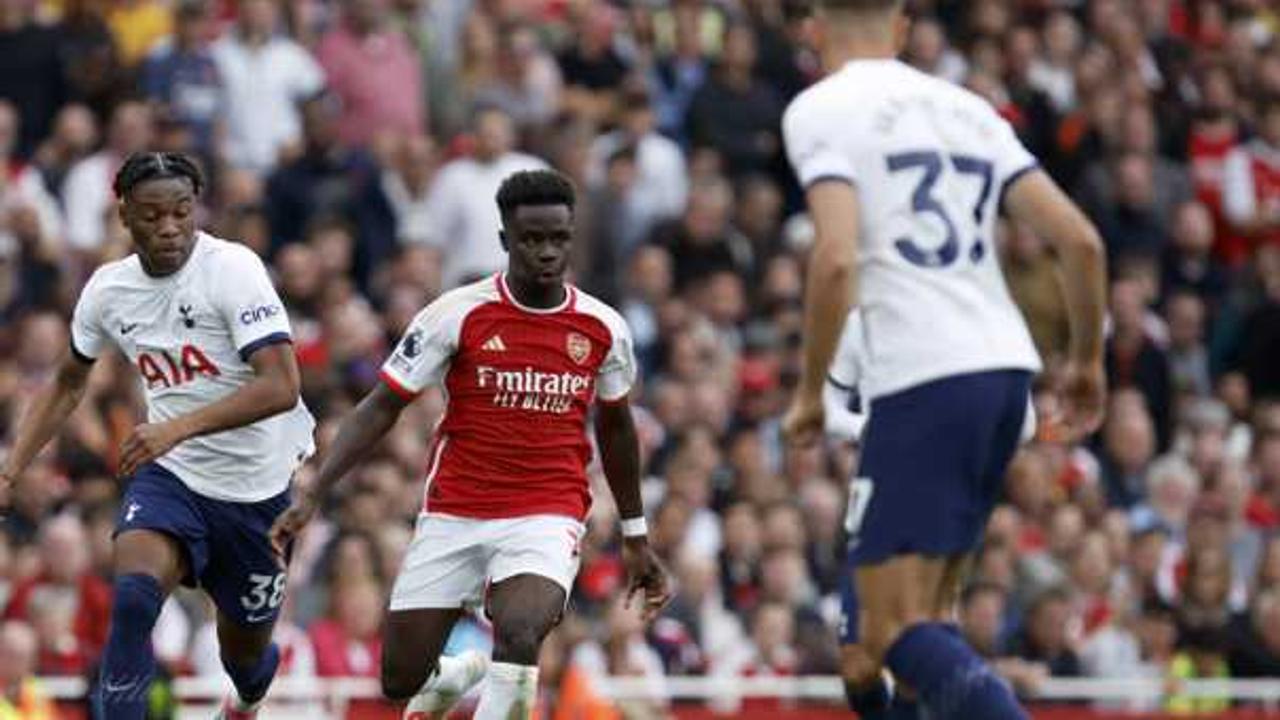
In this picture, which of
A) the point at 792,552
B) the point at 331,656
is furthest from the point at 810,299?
the point at 792,552

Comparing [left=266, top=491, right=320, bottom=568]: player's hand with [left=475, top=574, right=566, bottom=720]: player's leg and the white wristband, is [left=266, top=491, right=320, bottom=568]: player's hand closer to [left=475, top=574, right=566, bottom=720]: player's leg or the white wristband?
[left=475, top=574, right=566, bottom=720]: player's leg

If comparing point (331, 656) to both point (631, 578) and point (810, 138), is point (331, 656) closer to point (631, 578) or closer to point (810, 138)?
point (631, 578)

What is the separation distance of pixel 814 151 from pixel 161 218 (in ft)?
11.5

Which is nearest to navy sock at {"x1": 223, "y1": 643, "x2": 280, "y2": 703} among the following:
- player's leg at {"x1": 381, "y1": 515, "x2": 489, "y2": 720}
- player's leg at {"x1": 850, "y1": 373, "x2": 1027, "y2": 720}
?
player's leg at {"x1": 381, "y1": 515, "x2": 489, "y2": 720}

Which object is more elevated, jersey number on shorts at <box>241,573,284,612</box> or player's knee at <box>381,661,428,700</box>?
jersey number on shorts at <box>241,573,284,612</box>

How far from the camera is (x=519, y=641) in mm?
12352

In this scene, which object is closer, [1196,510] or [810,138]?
[810,138]

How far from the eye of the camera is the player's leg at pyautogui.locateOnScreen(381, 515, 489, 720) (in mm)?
Answer: 12875

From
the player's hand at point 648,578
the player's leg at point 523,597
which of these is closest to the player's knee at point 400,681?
the player's leg at point 523,597

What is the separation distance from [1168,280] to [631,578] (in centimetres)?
1186

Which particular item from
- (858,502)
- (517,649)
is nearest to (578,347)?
(517,649)

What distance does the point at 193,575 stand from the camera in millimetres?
12969

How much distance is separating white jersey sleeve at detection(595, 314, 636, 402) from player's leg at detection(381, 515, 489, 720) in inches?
29.0

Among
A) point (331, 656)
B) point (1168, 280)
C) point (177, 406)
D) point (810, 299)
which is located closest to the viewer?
point (810, 299)
